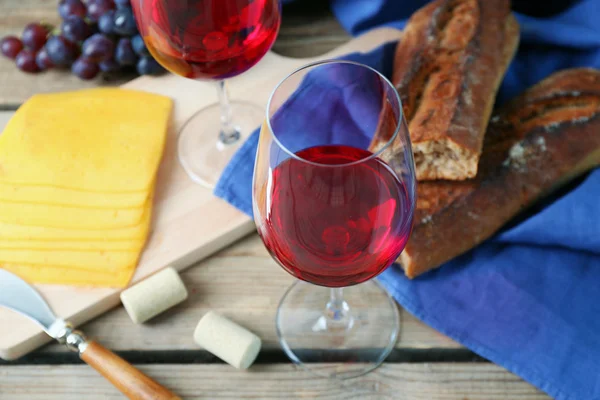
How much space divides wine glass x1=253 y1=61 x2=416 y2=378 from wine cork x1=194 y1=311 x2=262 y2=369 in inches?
7.7

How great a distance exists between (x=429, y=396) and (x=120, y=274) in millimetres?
501

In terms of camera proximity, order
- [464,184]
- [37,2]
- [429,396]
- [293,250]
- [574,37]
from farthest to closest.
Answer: [37,2]
[574,37]
[464,184]
[429,396]
[293,250]

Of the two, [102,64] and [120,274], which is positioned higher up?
[102,64]

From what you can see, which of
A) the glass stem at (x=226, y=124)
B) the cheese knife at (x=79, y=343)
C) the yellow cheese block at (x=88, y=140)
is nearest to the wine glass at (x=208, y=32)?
the glass stem at (x=226, y=124)

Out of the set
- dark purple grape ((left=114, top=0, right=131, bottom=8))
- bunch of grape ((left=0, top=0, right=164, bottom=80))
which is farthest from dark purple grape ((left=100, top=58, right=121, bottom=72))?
dark purple grape ((left=114, top=0, right=131, bottom=8))

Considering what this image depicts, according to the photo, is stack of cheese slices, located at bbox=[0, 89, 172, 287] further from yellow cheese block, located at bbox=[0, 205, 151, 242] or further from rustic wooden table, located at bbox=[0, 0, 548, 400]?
rustic wooden table, located at bbox=[0, 0, 548, 400]

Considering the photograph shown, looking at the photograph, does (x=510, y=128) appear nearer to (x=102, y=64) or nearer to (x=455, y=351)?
(x=455, y=351)

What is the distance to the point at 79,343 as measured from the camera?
94cm

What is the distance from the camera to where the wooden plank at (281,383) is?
0.94 m

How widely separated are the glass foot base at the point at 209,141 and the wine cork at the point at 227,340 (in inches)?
11.3

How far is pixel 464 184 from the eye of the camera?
1040 mm

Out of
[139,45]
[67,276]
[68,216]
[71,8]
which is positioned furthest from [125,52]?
[67,276]

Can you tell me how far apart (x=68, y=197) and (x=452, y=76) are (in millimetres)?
679

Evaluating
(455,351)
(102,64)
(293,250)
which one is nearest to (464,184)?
(455,351)
